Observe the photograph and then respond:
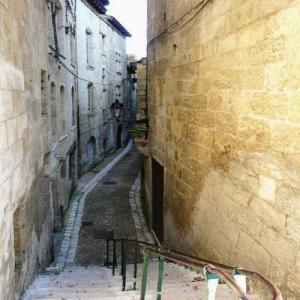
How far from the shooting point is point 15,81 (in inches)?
170

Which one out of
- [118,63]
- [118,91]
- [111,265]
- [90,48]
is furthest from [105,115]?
[111,265]

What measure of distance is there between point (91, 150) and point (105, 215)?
27.3ft

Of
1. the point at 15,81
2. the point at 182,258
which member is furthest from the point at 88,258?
the point at 182,258

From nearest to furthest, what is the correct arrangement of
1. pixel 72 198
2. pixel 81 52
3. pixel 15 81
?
pixel 15 81 < pixel 72 198 < pixel 81 52

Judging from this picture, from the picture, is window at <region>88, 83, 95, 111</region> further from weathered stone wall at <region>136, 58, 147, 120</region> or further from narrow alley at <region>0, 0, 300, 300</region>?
weathered stone wall at <region>136, 58, 147, 120</region>

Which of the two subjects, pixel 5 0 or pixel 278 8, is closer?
pixel 278 8

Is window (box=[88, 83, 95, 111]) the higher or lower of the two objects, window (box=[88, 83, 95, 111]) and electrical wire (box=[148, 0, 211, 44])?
the lower

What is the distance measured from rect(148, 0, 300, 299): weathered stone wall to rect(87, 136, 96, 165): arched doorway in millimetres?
12357

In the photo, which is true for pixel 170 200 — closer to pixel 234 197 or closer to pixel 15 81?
pixel 234 197

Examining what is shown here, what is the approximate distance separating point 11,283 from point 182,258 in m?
1.92

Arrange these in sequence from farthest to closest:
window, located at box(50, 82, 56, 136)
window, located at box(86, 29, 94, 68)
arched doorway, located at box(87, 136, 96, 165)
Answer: arched doorway, located at box(87, 136, 96, 165)
window, located at box(86, 29, 94, 68)
window, located at box(50, 82, 56, 136)

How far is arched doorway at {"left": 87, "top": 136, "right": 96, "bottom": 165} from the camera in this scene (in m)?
19.1

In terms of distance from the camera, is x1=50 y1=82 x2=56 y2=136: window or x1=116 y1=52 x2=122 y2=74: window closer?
x1=50 y1=82 x2=56 y2=136: window

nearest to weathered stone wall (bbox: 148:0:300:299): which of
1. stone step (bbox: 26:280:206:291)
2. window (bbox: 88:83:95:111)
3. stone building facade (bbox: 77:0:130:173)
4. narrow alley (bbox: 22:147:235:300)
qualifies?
stone step (bbox: 26:280:206:291)
